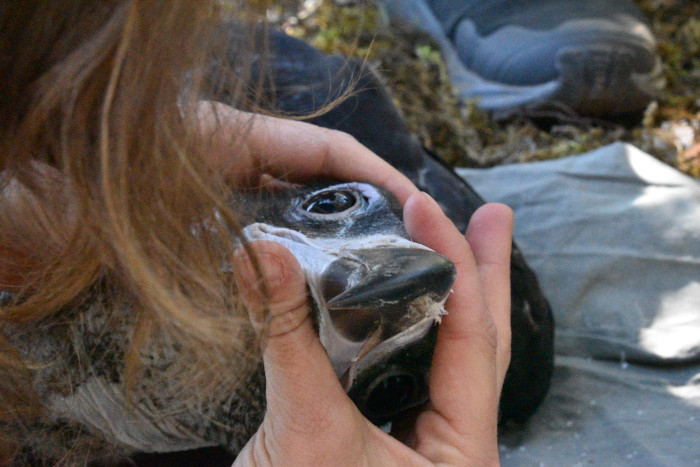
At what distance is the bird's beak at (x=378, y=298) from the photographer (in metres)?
0.51

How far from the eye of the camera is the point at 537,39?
2.13 meters

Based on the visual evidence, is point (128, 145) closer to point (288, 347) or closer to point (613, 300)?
point (288, 347)

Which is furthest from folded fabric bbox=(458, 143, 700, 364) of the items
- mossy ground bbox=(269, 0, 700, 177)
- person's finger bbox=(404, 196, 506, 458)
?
person's finger bbox=(404, 196, 506, 458)

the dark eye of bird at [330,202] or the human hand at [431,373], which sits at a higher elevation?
the dark eye of bird at [330,202]

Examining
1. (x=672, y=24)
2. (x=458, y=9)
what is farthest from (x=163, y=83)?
(x=672, y=24)

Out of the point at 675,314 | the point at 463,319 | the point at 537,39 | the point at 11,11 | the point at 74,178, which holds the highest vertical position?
the point at 11,11

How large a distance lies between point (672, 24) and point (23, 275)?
2571mm

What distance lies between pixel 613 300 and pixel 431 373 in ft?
2.69

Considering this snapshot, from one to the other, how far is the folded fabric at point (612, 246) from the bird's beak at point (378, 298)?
0.85 meters

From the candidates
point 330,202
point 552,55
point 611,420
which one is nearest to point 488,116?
point 552,55

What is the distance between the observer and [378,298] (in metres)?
0.51

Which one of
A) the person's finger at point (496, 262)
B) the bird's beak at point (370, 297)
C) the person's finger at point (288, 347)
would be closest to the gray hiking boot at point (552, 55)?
the person's finger at point (496, 262)

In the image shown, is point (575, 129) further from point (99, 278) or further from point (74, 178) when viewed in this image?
point (74, 178)

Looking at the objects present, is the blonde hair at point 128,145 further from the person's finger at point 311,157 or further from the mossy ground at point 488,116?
the mossy ground at point 488,116
